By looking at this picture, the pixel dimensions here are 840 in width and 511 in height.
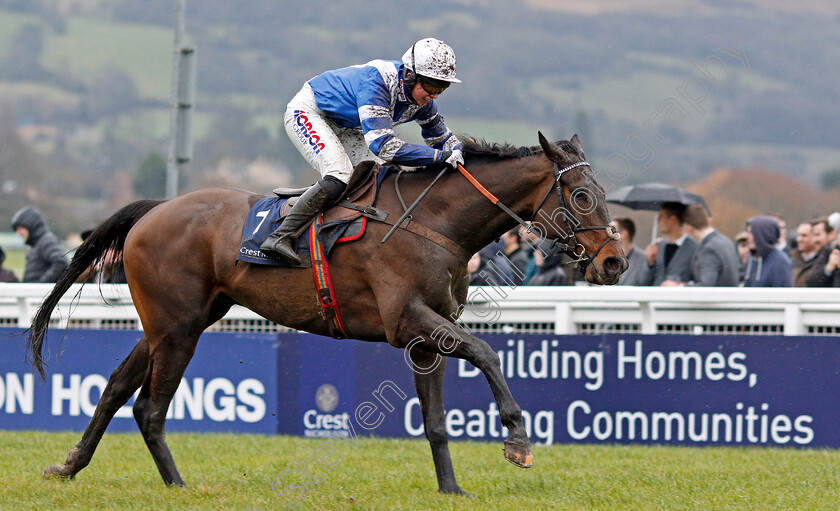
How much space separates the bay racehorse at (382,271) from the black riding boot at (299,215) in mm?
179

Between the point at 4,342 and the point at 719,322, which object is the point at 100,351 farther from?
the point at 719,322

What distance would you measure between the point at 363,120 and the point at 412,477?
2207 mm

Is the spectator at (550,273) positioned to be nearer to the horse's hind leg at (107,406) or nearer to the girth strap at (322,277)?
the girth strap at (322,277)

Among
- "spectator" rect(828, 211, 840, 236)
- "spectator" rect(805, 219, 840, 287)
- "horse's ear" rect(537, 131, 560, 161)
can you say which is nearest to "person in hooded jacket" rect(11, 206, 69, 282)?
"horse's ear" rect(537, 131, 560, 161)

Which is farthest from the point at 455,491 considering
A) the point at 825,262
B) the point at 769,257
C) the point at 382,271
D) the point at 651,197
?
the point at 651,197

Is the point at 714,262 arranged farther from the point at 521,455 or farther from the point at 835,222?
the point at 521,455

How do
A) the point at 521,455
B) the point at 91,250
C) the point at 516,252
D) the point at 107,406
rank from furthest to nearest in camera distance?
1. the point at 516,252
2. the point at 91,250
3. the point at 107,406
4. the point at 521,455

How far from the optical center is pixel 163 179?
83.8ft

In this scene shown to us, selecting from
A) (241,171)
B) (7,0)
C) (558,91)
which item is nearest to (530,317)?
(558,91)

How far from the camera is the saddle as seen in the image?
17.5 ft

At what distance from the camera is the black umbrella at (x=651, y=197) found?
8.88 meters

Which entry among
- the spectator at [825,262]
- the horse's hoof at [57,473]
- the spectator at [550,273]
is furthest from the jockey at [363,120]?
the spectator at [825,262]

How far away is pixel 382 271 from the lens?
205 inches

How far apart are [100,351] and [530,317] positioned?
3406 millimetres
